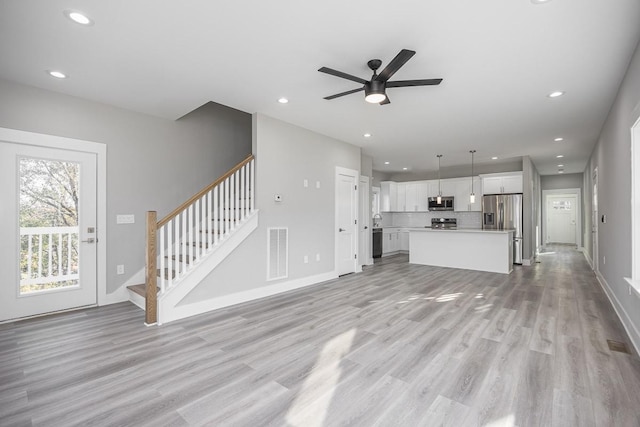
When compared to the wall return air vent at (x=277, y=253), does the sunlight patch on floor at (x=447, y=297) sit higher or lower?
lower

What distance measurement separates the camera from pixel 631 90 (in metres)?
2.90

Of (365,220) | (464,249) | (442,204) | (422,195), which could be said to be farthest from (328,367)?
(422,195)

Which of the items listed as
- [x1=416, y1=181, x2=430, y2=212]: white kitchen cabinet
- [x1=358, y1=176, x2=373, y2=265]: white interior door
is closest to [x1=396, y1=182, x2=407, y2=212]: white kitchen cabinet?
[x1=416, y1=181, x2=430, y2=212]: white kitchen cabinet

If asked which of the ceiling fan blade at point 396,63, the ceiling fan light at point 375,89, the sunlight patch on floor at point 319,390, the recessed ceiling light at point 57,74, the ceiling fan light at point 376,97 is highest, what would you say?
the recessed ceiling light at point 57,74

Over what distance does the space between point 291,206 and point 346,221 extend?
1.58 m

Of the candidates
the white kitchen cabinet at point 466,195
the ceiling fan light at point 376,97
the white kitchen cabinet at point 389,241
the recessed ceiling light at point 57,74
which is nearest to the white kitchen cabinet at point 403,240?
the white kitchen cabinet at point 389,241

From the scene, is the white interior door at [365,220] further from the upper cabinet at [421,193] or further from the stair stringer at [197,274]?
the stair stringer at [197,274]

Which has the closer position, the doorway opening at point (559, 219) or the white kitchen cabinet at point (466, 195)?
the white kitchen cabinet at point (466, 195)

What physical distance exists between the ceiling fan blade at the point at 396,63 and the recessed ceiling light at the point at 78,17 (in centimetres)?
239

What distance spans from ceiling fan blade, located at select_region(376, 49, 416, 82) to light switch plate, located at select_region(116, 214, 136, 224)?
3.83 m

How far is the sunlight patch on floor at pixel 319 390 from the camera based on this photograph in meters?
1.77

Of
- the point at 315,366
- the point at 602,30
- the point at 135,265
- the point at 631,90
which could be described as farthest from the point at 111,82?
the point at 631,90

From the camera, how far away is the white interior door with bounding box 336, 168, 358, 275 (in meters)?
5.88

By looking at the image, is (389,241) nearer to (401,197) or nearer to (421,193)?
(401,197)
